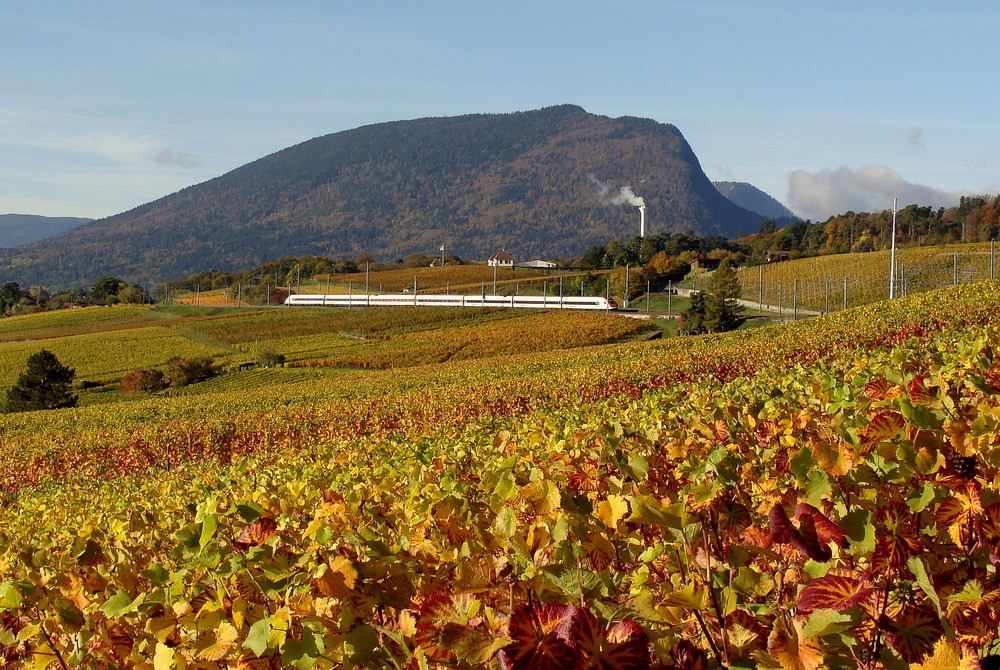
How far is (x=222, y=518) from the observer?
295 cm

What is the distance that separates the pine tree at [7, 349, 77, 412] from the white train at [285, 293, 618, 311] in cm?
3213

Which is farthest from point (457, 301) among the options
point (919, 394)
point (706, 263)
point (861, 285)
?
point (919, 394)

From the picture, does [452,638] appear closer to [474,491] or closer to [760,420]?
[474,491]

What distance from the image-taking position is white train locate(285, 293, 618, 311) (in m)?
69.7

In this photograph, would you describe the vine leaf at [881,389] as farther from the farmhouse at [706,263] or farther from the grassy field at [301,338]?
the farmhouse at [706,263]

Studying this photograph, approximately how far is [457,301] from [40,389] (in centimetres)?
3644

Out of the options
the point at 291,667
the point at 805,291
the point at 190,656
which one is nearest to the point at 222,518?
the point at 190,656

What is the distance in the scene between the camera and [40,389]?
4331 centimetres

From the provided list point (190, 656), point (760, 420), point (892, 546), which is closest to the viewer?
point (892, 546)

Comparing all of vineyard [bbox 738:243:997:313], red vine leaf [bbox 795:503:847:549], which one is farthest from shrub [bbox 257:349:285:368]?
red vine leaf [bbox 795:503:847:549]

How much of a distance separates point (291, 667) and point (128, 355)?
62.1 meters

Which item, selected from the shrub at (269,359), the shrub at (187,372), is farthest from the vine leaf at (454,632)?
the shrub at (269,359)

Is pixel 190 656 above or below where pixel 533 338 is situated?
above

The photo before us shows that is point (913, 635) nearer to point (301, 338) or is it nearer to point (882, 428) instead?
point (882, 428)
